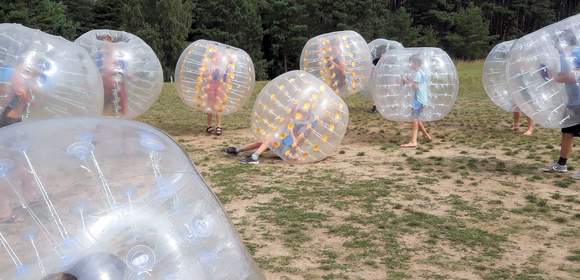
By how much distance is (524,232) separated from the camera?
175 inches

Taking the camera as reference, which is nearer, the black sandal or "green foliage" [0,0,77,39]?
the black sandal

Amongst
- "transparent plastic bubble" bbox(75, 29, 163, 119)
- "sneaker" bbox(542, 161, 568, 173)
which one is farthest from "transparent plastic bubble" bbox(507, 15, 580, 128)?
"transparent plastic bubble" bbox(75, 29, 163, 119)

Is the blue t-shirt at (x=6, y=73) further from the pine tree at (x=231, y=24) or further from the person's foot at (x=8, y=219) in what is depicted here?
the pine tree at (x=231, y=24)

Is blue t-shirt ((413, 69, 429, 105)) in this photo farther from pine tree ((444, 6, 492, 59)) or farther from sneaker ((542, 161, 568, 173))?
pine tree ((444, 6, 492, 59))

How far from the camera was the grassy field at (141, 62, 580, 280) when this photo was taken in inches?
151

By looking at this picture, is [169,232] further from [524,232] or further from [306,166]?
[306,166]

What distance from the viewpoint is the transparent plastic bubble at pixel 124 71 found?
7152 millimetres

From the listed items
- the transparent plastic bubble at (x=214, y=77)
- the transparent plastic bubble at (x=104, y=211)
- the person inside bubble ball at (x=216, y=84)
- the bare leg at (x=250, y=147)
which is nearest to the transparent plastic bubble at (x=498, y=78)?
the transparent plastic bubble at (x=214, y=77)

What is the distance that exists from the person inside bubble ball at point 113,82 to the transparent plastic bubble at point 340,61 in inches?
152

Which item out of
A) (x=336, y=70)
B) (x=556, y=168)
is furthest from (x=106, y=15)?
(x=556, y=168)

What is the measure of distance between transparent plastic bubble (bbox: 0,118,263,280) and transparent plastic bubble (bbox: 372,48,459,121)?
6336 mm

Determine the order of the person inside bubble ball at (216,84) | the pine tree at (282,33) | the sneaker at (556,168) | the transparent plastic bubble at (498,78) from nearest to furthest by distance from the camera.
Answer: the sneaker at (556,168) < the person inside bubble ball at (216,84) < the transparent plastic bubble at (498,78) < the pine tree at (282,33)

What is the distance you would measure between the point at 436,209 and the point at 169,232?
12.6 feet

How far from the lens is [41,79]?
192 inches
